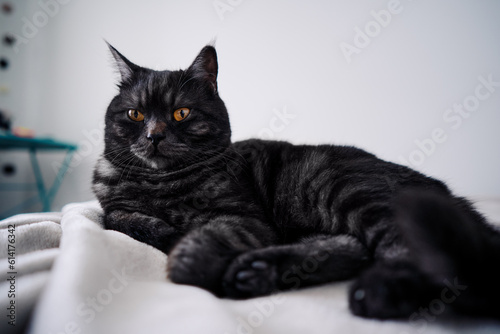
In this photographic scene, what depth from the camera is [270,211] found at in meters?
1.06

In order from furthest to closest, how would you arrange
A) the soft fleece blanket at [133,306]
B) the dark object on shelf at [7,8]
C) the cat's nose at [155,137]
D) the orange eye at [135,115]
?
the dark object on shelf at [7,8]
the orange eye at [135,115]
the cat's nose at [155,137]
the soft fleece blanket at [133,306]

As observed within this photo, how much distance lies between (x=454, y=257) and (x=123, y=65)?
126 centimetres

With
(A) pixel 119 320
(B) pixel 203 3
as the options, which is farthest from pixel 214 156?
(B) pixel 203 3

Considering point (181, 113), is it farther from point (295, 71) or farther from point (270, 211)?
point (295, 71)

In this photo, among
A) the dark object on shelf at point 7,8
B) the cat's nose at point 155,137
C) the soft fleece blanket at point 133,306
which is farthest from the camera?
the dark object on shelf at point 7,8

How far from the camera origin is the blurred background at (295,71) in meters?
2.11

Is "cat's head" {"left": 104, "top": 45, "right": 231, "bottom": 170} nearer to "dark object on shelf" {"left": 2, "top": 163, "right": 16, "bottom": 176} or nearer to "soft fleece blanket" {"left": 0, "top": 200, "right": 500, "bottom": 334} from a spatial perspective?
"soft fleece blanket" {"left": 0, "top": 200, "right": 500, "bottom": 334}

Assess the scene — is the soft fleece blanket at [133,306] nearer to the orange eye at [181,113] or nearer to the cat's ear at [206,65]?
the orange eye at [181,113]

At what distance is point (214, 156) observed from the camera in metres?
1.09

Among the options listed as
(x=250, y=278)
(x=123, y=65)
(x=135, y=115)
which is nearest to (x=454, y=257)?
(x=250, y=278)

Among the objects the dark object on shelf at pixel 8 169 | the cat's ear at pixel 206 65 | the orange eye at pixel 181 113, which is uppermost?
the cat's ear at pixel 206 65

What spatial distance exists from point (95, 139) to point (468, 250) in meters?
2.89

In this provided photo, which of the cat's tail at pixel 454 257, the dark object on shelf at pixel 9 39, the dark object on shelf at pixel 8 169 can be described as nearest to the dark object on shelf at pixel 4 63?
the dark object on shelf at pixel 9 39

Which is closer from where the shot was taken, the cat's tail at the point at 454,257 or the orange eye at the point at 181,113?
the cat's tail at the point at 454,257
